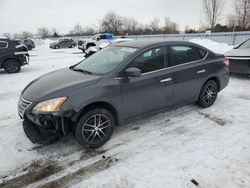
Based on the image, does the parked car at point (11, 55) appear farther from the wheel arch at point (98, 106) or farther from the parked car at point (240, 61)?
the parked car at point (240, 61)

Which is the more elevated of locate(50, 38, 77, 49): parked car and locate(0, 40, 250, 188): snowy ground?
locate(50, 38, 77, 49): parked car

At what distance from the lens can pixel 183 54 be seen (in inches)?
152

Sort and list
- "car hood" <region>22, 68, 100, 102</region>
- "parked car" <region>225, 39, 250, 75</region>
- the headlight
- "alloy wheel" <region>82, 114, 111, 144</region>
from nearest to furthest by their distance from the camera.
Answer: the headlight
"car hood" <region>22, 68, 100, 102</region>
"alloy wheel" <region>82, 114, 111, 144</region>
"parked car" <region>225, 39, 250, 75</region>

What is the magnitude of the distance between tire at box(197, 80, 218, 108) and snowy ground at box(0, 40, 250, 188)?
0.41 m

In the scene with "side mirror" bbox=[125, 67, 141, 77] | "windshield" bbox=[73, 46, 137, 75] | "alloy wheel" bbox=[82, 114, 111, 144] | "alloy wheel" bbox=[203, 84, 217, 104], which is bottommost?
"alloy wheel" bbox=[82, 114, 111, 144]

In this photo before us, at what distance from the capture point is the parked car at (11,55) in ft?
28.7

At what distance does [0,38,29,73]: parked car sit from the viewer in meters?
8.74

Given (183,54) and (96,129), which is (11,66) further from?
(183,54)

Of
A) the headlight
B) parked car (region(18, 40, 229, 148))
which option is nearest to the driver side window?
parked car (region(18, 40, 229, 148))

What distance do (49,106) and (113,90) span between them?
37.4 inches

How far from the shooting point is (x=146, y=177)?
2393 millimetres

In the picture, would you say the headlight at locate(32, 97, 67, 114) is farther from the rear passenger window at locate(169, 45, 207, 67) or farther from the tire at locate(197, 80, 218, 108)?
the tire at locate(197, 80, 218, 108)

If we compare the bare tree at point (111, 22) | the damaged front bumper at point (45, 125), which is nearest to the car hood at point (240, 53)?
the damaged front bumper at point (45, 125)

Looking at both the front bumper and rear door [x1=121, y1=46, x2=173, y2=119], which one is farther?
rear door [x1=121, y1=46, x2=173, y2=119]
